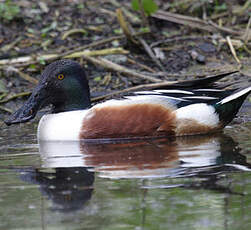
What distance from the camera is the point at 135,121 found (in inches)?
265

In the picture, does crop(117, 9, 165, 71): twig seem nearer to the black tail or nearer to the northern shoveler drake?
the northern shoveler drake

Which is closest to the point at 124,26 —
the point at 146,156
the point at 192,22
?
the point at 192,22

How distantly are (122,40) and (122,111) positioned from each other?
2.89 metres

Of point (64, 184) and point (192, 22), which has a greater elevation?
point (192, 22)

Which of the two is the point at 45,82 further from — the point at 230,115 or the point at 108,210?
the point at 108,210

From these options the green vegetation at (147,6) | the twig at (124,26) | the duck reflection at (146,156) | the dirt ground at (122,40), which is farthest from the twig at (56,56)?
the duck reflection at (146,156)

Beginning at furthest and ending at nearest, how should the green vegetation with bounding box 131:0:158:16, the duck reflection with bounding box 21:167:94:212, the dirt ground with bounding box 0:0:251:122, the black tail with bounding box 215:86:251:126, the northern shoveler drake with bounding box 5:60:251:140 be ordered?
1. the green vegetation with bounding box 131:0:158:16
2. the dirt ground with bounding box 0:0:251:122
3. the black tail with bounding box 215:86:251:126
4. the northern shoveler drake with bounding box 5:60:251:140
5. the duck reflection with bounding box 21:167:94:212

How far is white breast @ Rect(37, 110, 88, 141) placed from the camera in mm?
6762

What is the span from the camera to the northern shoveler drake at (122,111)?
22.0 ft

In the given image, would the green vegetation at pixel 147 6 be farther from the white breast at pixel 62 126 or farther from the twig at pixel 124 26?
the white breast at pixel 62 126

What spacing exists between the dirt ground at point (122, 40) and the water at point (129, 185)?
2093 millimetres

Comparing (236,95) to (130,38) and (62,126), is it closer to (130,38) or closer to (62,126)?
(62,126)

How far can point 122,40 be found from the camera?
9406 mm

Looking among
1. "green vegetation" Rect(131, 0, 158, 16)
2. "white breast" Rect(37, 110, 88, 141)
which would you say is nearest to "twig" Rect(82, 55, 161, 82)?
"green vegetation" Rect(131, 0, 158, 16)
